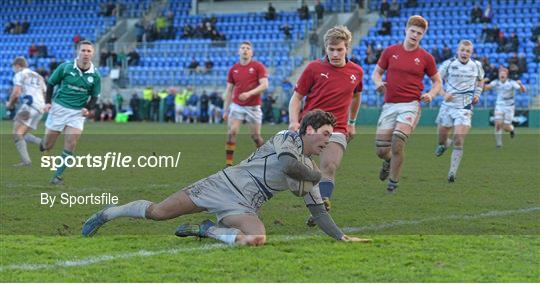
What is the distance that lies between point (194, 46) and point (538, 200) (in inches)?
1366

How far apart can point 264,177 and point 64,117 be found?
6.61 m

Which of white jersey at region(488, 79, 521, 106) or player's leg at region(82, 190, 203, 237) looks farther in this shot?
white jersey at region(488, 79, 521, 106)

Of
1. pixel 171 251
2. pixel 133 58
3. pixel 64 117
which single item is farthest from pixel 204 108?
pixel 171 251

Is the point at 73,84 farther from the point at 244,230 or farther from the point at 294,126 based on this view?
the point at 244,230

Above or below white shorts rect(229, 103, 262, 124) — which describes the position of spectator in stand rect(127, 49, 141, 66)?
below

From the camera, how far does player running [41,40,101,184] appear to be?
45.5 feet

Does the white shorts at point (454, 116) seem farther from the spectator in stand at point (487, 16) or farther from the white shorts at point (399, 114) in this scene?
the spectator in stand at point (487, 16)

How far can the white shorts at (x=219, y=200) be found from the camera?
8.16m

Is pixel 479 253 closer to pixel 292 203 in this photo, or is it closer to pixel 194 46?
pixel 292 203

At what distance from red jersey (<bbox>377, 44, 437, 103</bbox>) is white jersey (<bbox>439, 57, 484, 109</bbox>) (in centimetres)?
307

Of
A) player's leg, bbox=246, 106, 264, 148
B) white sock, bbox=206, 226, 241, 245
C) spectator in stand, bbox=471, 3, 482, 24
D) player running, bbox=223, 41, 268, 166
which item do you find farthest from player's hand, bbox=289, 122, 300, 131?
spectator in stand, bbox=471, 3, 482, 24

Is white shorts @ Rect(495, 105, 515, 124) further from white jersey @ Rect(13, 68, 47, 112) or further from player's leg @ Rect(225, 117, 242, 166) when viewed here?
white jersey @ Rect(13, 68, 47, 112)

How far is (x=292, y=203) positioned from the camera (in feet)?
37.3

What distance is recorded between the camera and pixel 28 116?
1755 centimetres
